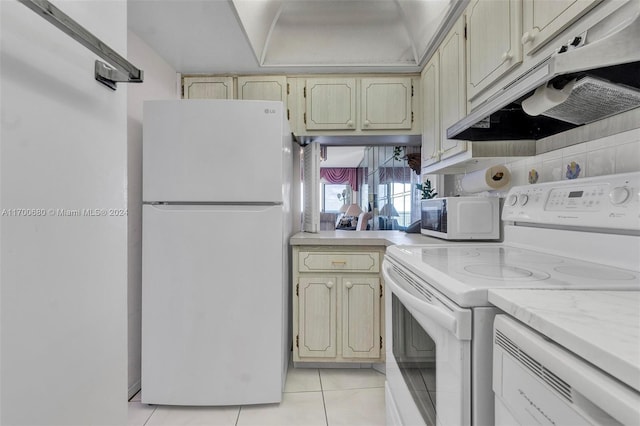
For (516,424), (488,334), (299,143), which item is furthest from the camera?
(299,143)

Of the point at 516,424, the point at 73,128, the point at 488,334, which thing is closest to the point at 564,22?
the point at 488,334

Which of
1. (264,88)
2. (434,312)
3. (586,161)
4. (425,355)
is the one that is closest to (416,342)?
(425,355)

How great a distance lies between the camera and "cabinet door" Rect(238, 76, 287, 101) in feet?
7.07

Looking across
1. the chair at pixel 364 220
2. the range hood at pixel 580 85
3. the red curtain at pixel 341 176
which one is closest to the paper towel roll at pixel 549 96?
the range hood at pixel 580 85

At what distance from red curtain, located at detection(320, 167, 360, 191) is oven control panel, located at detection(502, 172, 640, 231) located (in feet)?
17.2

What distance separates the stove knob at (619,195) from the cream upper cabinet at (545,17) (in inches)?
20.3

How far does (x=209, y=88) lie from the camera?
7.13ft

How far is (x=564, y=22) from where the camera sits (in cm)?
92

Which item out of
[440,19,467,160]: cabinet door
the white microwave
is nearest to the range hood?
[440,19,467,160]: cabinet door

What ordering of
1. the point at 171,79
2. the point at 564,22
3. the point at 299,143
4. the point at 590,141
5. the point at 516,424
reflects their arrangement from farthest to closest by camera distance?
the point at 299,143, the point at 171,79, the point at 590,141, the point at 564,22, the point at 516,424

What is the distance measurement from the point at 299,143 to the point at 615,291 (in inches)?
84.3

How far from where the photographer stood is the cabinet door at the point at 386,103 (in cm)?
215

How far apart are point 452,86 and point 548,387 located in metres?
1.59

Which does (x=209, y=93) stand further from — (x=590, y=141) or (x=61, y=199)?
(x=590, y=141)
